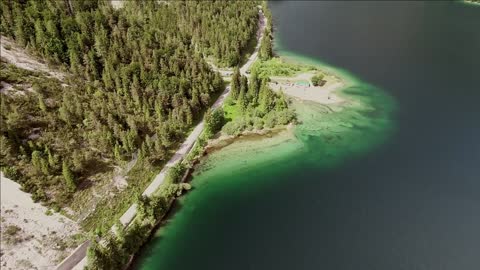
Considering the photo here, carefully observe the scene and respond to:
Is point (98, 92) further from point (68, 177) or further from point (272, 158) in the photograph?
point (272, 158)

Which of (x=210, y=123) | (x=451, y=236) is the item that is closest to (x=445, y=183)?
(x=451, y=236)

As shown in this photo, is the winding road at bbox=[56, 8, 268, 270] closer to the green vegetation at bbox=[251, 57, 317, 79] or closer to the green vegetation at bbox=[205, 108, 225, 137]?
the green vegetation at bbox=[205, 108, 225, 137]

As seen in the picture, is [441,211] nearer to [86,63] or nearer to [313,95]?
[313,95]

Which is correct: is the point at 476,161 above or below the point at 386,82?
below

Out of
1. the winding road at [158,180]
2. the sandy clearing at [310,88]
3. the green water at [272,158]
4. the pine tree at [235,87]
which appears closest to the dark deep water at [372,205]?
the green water at [272,158]

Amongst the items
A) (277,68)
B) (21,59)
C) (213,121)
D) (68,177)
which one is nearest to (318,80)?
(277,68)

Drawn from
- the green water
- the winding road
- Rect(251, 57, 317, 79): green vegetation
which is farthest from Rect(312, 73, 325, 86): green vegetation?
the winding road
